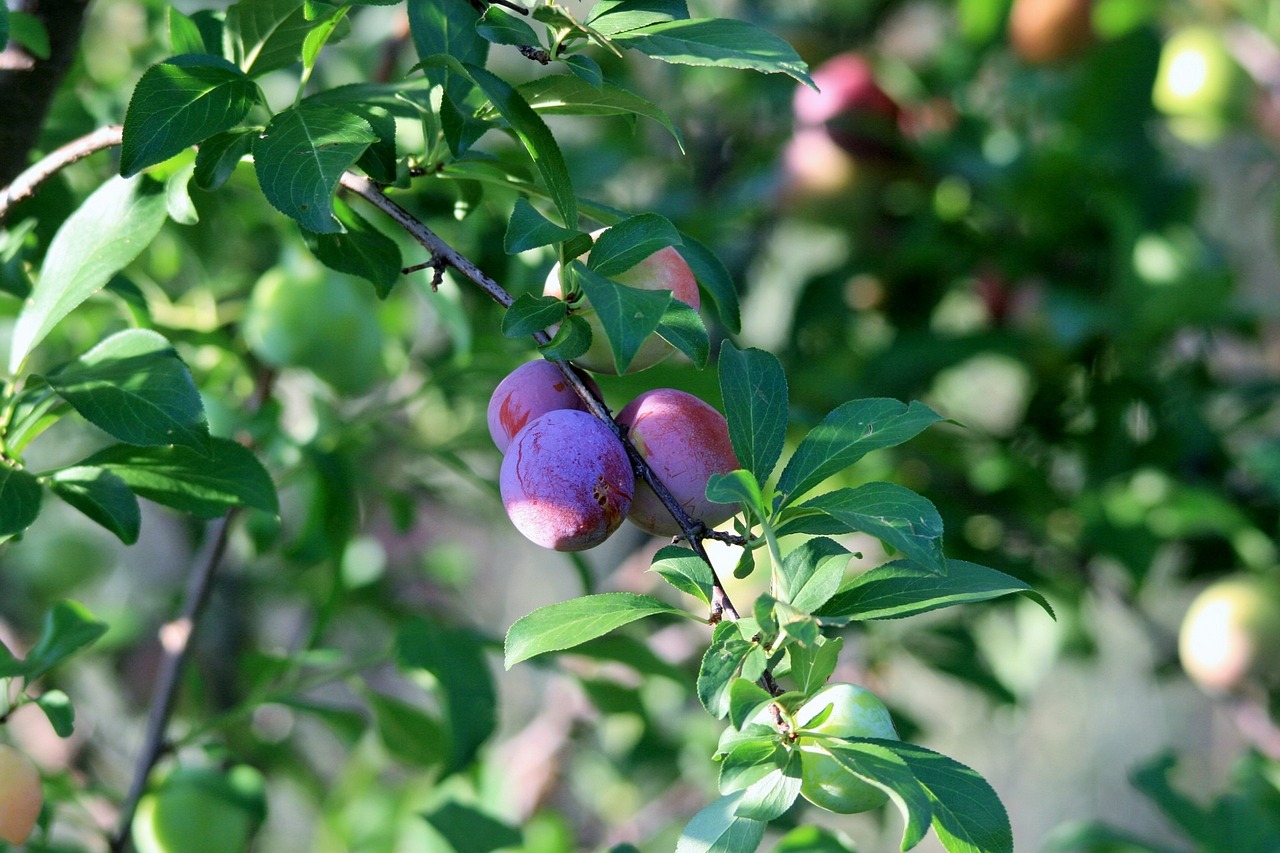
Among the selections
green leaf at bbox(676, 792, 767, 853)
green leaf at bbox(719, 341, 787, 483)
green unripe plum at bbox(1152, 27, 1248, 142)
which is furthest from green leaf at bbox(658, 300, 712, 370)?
green unripe plum at bbox(1152, 27, 1248, 142)

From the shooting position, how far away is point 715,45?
32cm

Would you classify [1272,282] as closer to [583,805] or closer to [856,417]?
[583,805]

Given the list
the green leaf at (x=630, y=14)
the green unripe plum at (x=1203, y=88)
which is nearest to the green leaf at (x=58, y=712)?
the green leaf at (x=630, y=14)

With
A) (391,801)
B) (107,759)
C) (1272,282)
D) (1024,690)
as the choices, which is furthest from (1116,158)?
(1272,282)

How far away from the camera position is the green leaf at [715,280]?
372 millimetres

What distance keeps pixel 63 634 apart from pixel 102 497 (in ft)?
0.27

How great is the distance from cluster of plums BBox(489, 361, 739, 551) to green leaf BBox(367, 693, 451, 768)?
13.9 inches

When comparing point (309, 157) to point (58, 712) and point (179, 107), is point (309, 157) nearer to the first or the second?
point (179, 107)

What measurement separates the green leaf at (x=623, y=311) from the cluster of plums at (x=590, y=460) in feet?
0.15

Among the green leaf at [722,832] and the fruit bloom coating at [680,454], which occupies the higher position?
the fruit bloom coating at [680,454]

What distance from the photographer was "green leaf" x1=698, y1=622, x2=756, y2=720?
0.93ft

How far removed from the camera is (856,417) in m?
0.32

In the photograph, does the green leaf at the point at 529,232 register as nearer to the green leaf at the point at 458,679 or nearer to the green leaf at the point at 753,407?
the green leaf at the point at 753,407

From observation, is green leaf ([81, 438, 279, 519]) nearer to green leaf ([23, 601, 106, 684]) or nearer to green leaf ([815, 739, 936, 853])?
green leaf ([23, 601, 106, 684])
